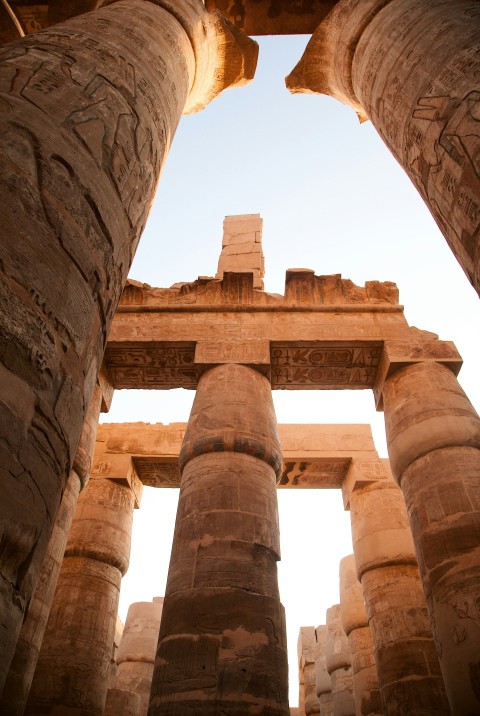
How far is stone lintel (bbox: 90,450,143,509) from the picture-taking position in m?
9.09

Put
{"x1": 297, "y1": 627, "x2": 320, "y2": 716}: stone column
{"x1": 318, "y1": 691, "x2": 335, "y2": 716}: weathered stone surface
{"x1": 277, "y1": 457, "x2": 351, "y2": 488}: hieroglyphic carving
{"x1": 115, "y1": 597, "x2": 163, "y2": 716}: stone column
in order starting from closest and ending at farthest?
{"x1": 277, "y1": 457, "x2": 351, "y2": 488}: hieroglyphic carving, {"x1": 115, "y1": 597, "x2": 163, "y2": 716}: stone column, {"x1": 318, "y1": 691, "x2": 335, "y2": 716}: weathered stone surface, {"x1": 297, "y1": 627, "x2": 320, "y2": 716}: stone column

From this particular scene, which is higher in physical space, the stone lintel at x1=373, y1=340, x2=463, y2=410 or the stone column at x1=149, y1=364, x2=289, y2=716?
the stone lintel at x1=373, y1=340, x2=463, y2=410

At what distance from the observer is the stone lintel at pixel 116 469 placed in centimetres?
909

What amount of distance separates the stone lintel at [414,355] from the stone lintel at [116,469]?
4.70m

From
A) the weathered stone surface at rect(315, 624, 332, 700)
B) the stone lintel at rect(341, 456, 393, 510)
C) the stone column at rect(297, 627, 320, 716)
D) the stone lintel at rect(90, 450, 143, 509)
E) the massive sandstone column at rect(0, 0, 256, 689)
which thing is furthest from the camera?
the stone column at rect(297, 627, 320, 716)

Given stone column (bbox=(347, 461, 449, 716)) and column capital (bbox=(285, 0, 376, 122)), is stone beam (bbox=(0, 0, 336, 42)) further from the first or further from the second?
stone column (bbox=(347, 461, 449, 716))

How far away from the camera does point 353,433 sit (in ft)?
33.6

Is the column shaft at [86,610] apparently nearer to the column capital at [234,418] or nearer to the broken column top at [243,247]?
the column capital at [234,418]

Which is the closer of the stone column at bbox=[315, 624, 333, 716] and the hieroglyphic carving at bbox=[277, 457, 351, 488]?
the hieroglyphic carving at bbox=[277, 457, 351, 488]

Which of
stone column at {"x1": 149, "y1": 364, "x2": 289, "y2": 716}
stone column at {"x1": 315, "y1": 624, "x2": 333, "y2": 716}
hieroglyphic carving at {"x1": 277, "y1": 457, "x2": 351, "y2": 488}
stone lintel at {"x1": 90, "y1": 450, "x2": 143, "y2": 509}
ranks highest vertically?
hieroglyphic carving at {"x1": 277, "y1": 457, "x2": 351, "y2": 488}

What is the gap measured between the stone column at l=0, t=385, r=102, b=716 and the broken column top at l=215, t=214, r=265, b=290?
3.72m

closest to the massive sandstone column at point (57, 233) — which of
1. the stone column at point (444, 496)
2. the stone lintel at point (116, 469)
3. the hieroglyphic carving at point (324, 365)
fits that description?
the stone column at point (444, 496)

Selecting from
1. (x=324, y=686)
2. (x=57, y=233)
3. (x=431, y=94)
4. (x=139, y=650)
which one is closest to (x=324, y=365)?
(x=431, y=94)

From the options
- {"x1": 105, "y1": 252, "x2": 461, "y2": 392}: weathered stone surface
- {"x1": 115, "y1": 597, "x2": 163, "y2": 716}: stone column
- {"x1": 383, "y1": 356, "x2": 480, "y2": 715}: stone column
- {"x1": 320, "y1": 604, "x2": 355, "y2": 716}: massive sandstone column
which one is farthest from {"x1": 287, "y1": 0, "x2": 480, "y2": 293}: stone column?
{"x1": 115, "y1": 597, "x2": 163, "y2": 716}: stone column
